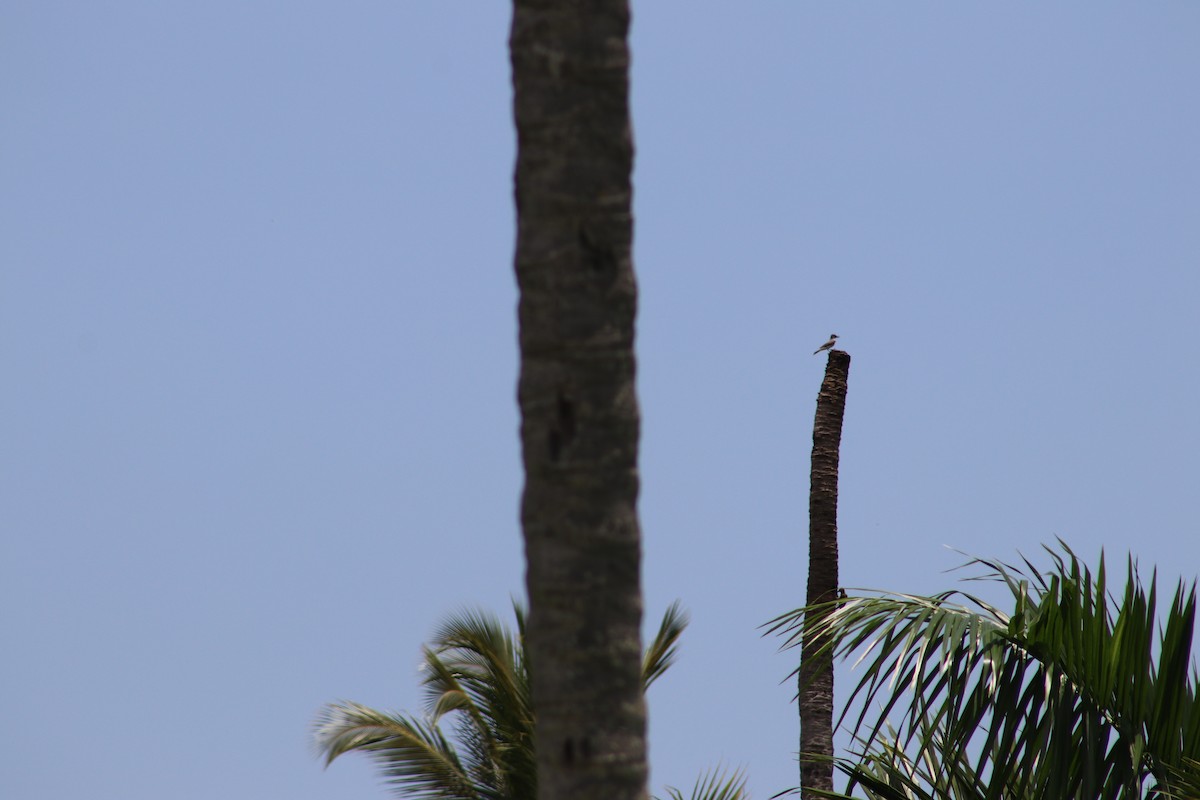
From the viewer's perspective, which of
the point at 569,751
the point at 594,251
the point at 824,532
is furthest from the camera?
the point at 824,532

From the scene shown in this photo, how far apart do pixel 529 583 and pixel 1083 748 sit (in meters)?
4.51

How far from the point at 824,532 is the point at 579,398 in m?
7.65

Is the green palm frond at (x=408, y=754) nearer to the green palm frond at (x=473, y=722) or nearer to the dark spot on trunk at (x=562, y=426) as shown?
the green palm frond at (x=473, y=722)

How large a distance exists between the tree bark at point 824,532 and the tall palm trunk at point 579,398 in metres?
7.12

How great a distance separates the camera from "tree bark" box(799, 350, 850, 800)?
11.1m

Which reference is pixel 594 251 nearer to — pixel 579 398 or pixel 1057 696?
pixel 579 398

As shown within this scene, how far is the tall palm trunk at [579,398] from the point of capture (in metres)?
4.02

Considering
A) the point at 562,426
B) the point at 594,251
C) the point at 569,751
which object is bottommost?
the point at 569,751

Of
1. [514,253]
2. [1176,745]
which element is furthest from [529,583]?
[1176,745]

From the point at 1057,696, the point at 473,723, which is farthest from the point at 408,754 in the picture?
the point at 1057,696

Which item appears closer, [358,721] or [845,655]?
[845,655]

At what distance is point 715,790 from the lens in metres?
13.3

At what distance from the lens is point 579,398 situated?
4.13m

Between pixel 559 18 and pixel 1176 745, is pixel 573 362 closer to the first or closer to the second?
pixel 559 18
